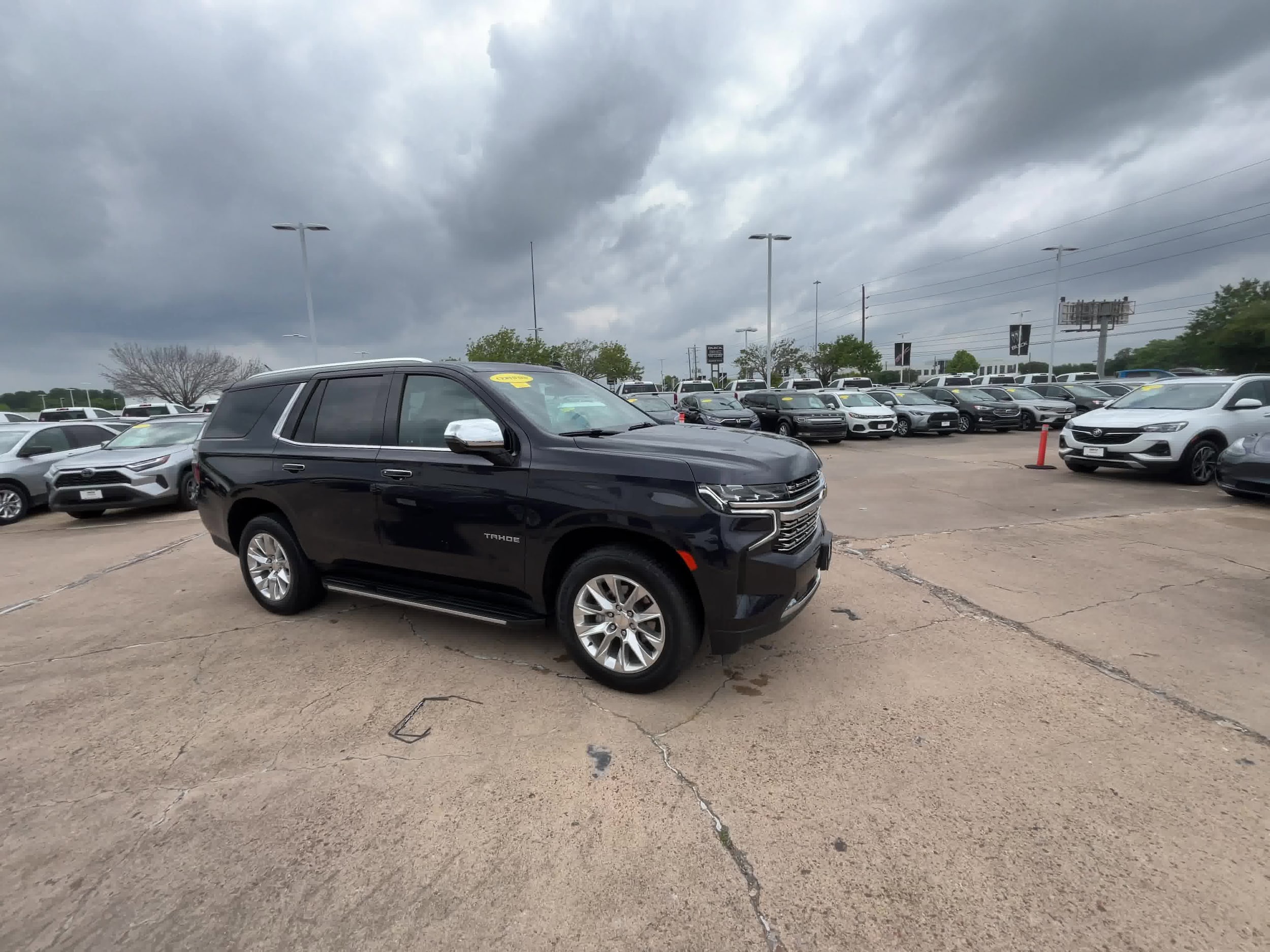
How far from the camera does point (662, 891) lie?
2041 millimetres

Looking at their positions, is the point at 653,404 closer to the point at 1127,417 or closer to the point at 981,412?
the point at 1127,417

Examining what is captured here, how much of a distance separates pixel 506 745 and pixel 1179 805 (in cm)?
280

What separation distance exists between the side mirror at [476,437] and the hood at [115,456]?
24.5ft

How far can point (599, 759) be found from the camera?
2.74 metres

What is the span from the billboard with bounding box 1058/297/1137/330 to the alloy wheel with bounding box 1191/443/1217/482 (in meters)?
51.2

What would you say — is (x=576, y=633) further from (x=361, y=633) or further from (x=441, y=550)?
(x=361, y=633)

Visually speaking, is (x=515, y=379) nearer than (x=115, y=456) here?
Yes

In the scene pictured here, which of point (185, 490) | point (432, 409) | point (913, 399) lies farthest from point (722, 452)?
point (913, 399)

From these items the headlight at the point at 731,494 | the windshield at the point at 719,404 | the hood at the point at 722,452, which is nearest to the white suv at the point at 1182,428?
the hood at the point at 722,452

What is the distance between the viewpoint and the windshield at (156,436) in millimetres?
9984

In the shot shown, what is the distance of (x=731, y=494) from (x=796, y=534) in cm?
48

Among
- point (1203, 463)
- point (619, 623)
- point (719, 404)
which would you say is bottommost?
point (1203, 463)

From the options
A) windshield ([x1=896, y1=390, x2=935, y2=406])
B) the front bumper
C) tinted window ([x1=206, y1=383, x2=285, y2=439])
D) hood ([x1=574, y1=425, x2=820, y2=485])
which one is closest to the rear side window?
tinted window ([x1=206, y1=383, x2=285, y2=439])

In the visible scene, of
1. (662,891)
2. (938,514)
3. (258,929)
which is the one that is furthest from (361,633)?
(938,514)
